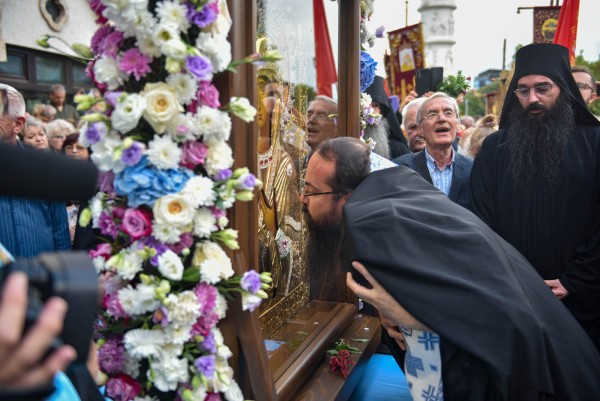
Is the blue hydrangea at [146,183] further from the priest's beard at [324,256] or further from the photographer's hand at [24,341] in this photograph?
the priest's beard at [324,256]

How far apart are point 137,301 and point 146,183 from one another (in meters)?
0.33

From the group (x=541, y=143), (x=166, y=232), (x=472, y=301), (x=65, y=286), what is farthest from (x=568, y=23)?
(x=65, y=286)

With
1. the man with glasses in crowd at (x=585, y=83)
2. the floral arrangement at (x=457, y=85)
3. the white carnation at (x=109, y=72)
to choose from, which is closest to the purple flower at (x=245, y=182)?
the white carnation at (x=109, y=72)

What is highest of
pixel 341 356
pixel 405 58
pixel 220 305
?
pixel 405 58

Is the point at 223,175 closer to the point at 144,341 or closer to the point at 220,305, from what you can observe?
the point at 220,305

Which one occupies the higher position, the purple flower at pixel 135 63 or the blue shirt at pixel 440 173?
the purple flower at pixel 135 63

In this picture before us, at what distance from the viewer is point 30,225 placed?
2.50 m

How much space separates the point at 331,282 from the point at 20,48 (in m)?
6.11

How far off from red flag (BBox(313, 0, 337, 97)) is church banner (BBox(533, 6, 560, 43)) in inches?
254

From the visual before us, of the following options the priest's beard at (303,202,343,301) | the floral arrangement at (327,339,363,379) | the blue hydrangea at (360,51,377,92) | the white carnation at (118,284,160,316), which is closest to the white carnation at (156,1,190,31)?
the white carnation at (118,284,160,316)

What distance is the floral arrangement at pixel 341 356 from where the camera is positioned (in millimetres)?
2383

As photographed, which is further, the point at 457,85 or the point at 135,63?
the point at 457,85

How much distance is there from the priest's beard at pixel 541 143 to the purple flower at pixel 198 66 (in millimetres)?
2532

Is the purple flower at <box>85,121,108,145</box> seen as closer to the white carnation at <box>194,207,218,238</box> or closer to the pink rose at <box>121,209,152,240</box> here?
the pink rose at <box>121,209,152,240</box>
